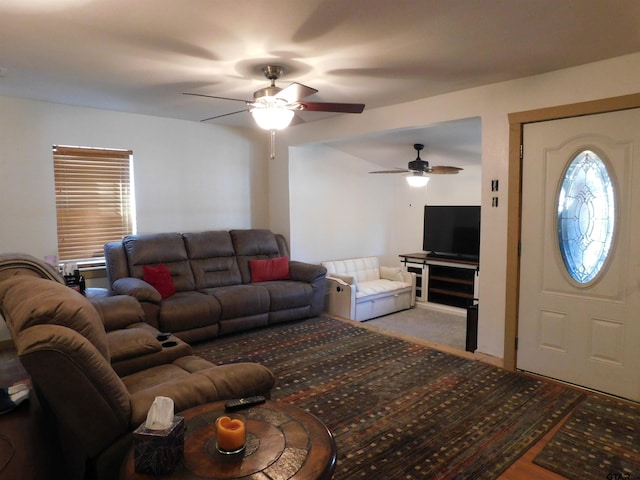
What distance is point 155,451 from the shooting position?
1277mm

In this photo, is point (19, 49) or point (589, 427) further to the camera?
point (19, 49)

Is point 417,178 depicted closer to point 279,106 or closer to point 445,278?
point 445,278

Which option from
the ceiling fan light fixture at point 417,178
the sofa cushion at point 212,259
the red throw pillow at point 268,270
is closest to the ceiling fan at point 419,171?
the ceiling fan light fixture at point 417,178

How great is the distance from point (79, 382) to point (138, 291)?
2477 millimetres

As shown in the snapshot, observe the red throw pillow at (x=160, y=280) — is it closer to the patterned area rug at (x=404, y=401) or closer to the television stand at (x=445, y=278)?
the patterned area rug at (x=404, y=401)

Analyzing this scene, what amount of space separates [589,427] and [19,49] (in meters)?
4.40

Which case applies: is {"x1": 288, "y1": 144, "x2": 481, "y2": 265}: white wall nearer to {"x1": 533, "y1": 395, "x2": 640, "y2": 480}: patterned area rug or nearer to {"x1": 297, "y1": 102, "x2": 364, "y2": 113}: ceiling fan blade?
{"x1": 297, "y1": 102, "x2": 364, "y2": 113}: ceiling fan blade

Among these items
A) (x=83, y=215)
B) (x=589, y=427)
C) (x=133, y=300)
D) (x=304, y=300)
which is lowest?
(x=589, y=427)

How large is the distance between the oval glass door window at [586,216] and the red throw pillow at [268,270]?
3081 millimetres

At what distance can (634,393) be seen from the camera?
293 cm

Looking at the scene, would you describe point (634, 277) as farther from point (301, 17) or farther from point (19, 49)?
point (19, 49)

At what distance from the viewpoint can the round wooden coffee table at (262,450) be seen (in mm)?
1296

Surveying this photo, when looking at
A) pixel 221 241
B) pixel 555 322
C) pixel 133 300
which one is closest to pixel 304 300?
pixel 221 241

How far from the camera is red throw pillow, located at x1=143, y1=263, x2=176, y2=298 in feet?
14.2
